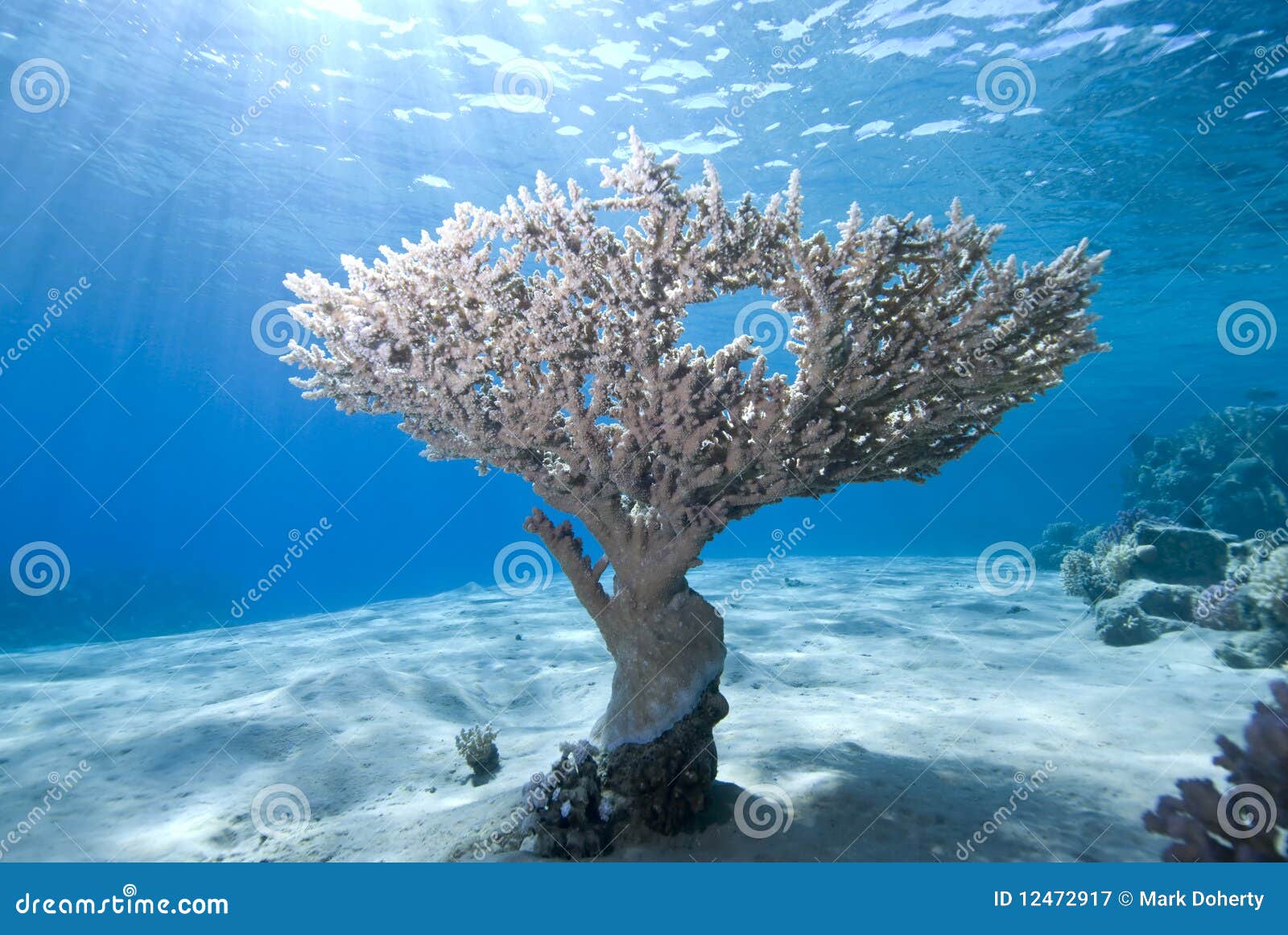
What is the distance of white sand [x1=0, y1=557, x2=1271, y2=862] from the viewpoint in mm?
4367

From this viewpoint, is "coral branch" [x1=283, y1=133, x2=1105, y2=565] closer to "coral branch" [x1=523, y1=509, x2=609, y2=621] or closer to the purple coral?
"coral branch" [x1=523, y1=509, x2=609, y2=621]

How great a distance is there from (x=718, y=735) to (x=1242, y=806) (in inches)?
161

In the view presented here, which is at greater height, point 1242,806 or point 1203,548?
point 1242,806

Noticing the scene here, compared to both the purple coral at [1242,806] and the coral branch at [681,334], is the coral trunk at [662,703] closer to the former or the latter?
the coral branch at [681,334]

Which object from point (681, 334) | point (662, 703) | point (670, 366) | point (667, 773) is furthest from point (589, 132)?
point (667, 773)

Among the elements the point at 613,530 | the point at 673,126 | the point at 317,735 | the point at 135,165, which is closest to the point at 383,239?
the point at 135,165

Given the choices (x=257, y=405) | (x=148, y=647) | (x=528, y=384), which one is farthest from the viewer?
(x=257, y=405)

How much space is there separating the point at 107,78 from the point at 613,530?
23.1 meters

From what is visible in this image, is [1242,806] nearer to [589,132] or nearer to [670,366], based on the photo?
[670,366]

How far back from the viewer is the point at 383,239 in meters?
26.9

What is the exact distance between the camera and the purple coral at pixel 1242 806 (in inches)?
129

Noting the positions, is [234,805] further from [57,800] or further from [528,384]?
[528,384]

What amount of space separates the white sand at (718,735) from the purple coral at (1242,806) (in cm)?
53

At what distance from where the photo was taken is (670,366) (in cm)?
414
